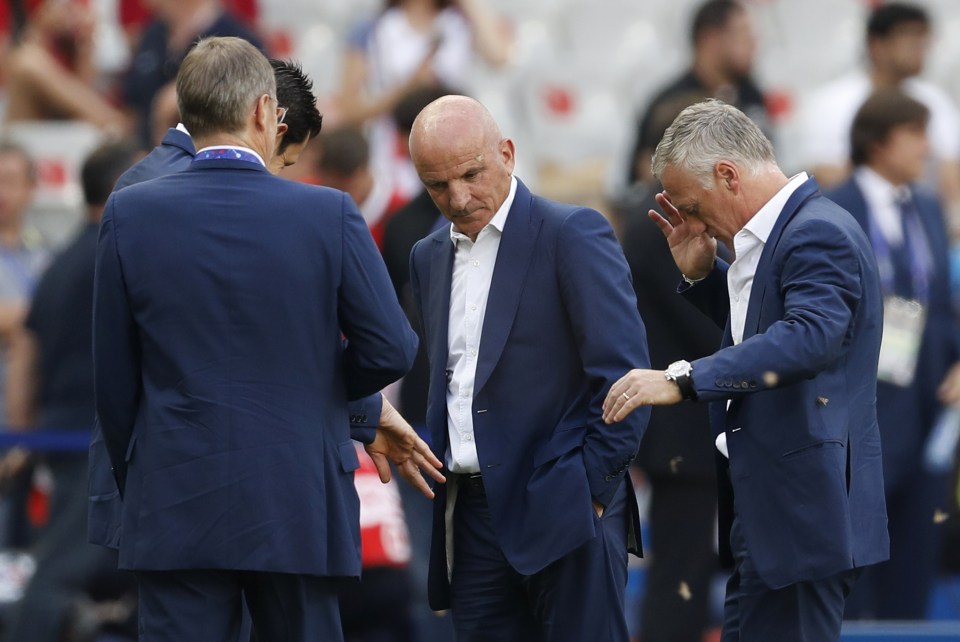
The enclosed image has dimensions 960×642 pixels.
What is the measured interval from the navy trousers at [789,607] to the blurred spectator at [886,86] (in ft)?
12.9

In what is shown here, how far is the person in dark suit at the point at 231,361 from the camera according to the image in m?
3.80

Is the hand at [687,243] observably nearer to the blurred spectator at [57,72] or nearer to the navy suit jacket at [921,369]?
the navy suit jacket at [921,369]

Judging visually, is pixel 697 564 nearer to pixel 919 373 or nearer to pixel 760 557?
pixel 919 373

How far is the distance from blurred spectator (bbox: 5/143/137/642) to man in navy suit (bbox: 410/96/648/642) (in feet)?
7.45

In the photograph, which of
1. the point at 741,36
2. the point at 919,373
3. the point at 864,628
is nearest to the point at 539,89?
the point at 741,36

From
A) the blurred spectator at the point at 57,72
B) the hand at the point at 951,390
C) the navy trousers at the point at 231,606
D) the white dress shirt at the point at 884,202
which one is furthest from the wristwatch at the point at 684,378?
the blurred spectator at the point at 57,72

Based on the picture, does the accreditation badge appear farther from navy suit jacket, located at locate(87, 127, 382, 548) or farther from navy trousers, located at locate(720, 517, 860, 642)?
navy suit jacket, located at locate(87, 127, 382, 548)

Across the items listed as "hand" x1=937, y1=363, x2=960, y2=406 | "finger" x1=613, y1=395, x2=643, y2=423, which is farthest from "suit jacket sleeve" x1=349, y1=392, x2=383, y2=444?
"hand" x1=937, y1=363, x2=960, y2=406

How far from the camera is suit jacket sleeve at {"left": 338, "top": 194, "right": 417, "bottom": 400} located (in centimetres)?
389

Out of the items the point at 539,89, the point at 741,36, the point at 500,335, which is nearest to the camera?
the point at 500,335

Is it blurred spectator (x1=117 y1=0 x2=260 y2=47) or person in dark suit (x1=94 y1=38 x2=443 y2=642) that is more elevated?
blurred spectator (x1=117 y1=0 x2=260 y2=47)

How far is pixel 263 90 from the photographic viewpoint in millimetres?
3887

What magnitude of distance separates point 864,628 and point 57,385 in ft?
10.6

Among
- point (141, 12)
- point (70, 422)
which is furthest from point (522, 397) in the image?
point (141, 12)
